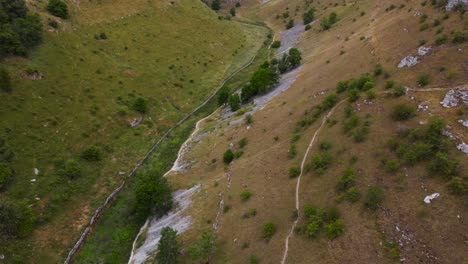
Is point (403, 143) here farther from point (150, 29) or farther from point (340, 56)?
point (150, 29)

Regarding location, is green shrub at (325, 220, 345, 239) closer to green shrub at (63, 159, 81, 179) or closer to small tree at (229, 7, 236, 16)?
green shrub at (63, 159, 81, 179)

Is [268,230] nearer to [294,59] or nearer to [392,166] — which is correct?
[392,166]

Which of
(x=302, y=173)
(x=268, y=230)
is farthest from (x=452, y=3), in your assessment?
(x=268, y=230)

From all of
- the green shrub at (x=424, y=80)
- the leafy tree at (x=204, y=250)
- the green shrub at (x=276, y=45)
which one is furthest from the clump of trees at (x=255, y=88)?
the leafy tree at (x=204, y=250)

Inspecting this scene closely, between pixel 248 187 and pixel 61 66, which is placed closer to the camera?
pixel 248 187

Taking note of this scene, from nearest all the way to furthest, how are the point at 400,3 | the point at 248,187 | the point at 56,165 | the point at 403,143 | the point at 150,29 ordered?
the point at 403,143 < the point at 248,187 < the point at 56,165 < the point at 400,3 < the point at 150,29

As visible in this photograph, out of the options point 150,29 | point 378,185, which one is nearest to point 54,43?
point 150,29

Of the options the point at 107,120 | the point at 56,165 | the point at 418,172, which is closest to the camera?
the point at 418,172
